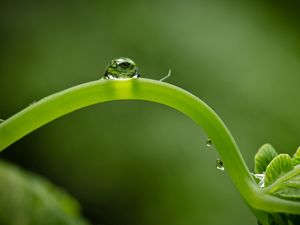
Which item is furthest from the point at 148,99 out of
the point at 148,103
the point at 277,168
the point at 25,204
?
the point at 148,103

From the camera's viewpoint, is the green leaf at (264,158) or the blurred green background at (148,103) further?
the blurred green background at (148,103)

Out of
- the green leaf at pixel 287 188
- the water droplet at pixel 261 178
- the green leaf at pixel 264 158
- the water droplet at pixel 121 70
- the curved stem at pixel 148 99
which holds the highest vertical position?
the water droplet at pixel 121 70

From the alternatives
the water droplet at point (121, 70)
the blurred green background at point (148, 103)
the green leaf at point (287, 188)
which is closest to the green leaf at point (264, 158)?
the green leaf at point (287, 188)

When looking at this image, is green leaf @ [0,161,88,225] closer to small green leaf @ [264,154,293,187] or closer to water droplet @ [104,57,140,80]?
water droplet @ [104,57,140,80]

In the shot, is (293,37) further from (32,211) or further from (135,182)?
(32,211)

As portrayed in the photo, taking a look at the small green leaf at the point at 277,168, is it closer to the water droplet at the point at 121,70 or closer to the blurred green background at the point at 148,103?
the water droplet at the point at 121,70

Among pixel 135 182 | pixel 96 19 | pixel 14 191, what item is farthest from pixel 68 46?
pixel 14 191

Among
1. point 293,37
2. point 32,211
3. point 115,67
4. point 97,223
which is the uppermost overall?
point 293,37
